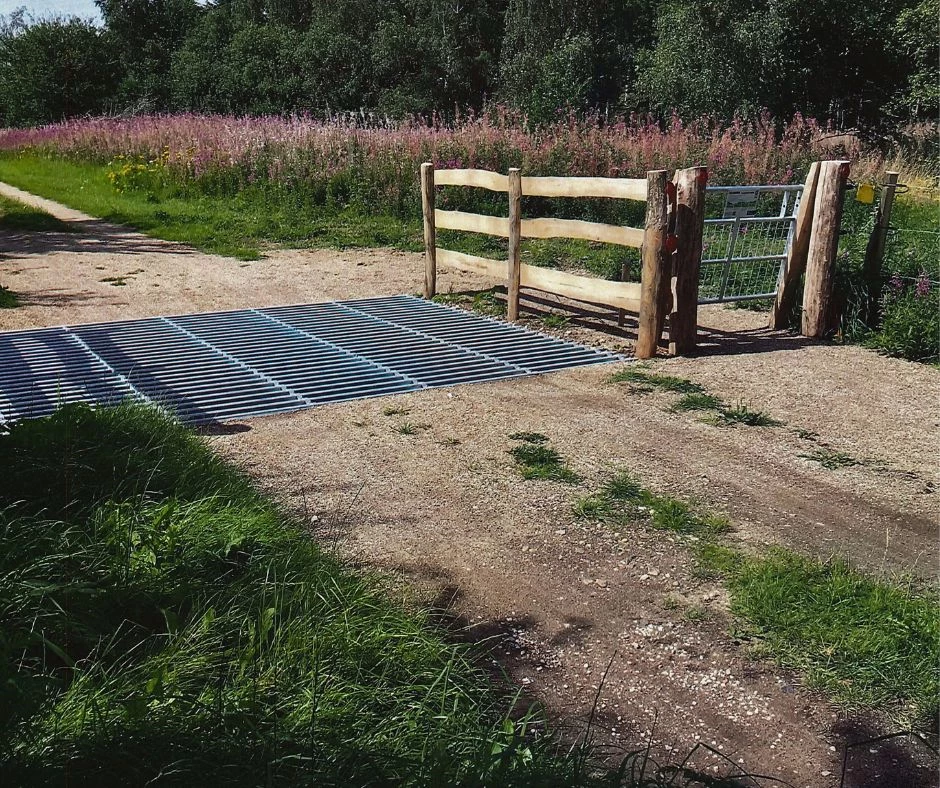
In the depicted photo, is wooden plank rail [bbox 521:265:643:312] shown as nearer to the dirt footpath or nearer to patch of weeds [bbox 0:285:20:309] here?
the dirt footpath

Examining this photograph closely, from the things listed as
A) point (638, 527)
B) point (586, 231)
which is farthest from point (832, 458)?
point (586, 231)

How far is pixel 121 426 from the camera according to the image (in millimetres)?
4496

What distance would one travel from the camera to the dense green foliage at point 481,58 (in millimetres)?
26641

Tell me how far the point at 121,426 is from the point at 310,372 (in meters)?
2.66

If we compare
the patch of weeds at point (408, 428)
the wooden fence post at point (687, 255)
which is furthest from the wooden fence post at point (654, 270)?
the patch of weeds at point (408, 428)

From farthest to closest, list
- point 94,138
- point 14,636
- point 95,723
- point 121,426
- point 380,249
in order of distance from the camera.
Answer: point 94,138 < point 380,249 < point 121,426 < point 14,636 < point 95,723

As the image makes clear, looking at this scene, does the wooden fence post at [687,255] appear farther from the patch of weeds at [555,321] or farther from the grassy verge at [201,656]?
the grassy verge at [201,656]

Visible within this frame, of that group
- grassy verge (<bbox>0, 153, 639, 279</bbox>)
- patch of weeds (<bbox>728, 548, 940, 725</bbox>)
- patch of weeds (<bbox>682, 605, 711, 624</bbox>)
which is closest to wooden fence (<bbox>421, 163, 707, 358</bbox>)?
grassy verge (<bbox>0, 153, 639, 279</bbox>)

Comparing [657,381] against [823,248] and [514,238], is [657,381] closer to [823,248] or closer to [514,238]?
[823,248]

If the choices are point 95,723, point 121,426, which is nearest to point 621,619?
point 95,723

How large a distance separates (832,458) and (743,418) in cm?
78

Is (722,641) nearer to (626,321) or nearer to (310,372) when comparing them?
(310,372)

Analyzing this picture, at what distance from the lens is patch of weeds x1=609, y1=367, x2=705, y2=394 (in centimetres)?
673

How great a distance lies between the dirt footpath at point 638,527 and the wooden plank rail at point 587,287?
42 cm
